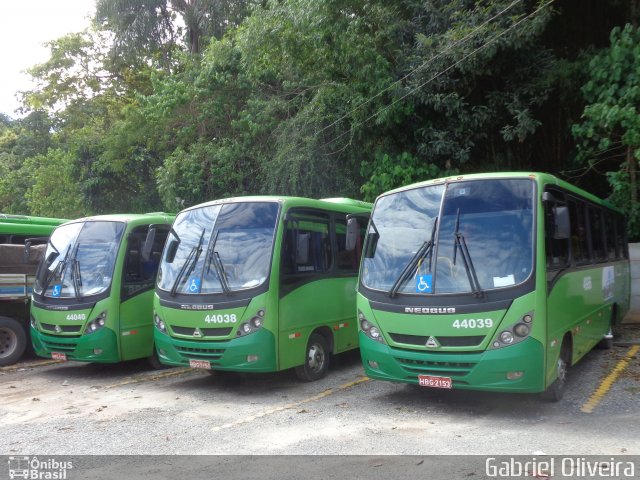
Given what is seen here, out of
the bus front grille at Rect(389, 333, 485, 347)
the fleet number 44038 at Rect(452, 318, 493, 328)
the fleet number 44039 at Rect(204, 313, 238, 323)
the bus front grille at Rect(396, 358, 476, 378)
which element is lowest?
the bus front grille at Rect(396, 358, 476, 378)

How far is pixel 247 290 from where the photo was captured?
332 inches

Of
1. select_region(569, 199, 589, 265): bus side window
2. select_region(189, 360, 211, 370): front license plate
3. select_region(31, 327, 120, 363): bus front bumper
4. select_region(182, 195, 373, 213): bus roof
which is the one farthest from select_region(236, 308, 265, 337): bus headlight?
select_region(569, 199, 589, 265): bus side window

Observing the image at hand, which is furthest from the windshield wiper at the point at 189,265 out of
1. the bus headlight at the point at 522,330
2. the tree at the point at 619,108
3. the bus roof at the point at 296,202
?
the tree at the point at 619,108

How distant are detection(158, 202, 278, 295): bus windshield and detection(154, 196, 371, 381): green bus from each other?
0.01 metres

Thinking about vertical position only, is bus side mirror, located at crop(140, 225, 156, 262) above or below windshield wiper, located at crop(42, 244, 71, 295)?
above

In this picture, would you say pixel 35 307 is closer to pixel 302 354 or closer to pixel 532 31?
pixel 302 354

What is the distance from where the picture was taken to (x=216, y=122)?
20.0 m

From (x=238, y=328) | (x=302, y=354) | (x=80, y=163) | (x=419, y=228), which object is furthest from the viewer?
(x=80, y=163)

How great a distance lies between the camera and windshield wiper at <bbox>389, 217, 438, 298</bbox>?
724 cm

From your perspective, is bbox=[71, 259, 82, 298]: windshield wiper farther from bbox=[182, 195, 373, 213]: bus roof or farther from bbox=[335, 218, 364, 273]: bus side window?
bbox=[335, 218, 364, 273]: bus side window

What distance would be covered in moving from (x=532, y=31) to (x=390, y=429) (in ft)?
34.1

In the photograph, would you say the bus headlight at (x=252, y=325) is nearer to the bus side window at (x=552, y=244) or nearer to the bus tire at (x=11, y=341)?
the bus side window at (x=552, y=244)

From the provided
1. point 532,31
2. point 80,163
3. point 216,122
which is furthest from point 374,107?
point 80,163
